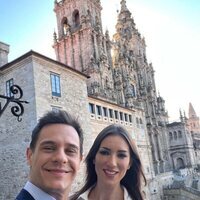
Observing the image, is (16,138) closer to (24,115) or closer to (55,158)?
(24,115)

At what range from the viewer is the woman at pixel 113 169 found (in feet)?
9.06

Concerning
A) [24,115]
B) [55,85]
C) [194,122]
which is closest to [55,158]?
[24,115]

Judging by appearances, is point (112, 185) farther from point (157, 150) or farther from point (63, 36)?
point (157, 150)

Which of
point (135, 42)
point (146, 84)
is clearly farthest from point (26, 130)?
point (135, 42)

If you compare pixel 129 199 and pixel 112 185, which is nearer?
pixel 112 185

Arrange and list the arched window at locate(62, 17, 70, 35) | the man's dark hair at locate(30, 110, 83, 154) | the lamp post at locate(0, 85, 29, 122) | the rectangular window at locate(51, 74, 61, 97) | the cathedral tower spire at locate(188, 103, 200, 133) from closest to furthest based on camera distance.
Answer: the man's dark hair at locate(30, 110, 83, 154)
the lamp post at locate(0, 85, 29, 122)
the rectangular window at locate(51, 74, 61, 97)
the arched window at locate(62, 17, 70, 35)
the cathedral tower spire at locate(188, 103, 200, 133)

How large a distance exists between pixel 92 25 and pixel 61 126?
133 feet

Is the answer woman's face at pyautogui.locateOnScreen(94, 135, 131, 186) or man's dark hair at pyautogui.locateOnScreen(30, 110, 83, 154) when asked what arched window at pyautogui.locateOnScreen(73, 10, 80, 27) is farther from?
man's dark hair at pyautogui.locateOnScreen(30, 110, 83, 154)

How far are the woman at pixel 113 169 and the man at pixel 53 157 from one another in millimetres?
806

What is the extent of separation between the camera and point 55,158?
5.97ft

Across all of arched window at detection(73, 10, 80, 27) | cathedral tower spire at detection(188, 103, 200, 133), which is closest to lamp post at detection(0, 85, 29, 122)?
arched window at detection(73, 10, 80, 27)

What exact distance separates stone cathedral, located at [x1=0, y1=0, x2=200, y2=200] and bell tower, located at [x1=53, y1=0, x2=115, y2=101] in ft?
0.47

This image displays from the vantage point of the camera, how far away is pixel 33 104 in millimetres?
15750

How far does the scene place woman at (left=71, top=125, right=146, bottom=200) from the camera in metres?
2.76
